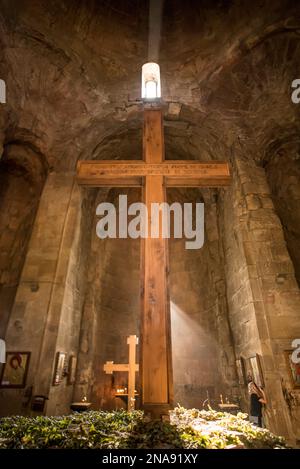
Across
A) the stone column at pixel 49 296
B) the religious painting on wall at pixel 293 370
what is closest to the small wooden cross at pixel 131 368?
the stone column at pixel 49 296

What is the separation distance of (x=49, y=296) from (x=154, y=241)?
10.9 ft

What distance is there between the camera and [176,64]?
319 inches

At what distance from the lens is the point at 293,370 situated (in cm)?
457

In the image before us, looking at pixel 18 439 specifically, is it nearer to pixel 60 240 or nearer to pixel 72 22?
pixel 60 240

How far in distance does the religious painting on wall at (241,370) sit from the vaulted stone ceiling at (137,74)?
193 inches

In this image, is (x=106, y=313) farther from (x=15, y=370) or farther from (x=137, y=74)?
(x=137, y=74)

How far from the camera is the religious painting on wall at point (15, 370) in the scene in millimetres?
4750

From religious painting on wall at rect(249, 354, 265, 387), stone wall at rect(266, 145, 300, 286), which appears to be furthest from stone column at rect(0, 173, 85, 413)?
stone wall at rect(266, 145, 300, 286)

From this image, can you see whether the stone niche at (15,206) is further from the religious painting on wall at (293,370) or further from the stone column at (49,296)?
the religious painting on wall at (293,370)

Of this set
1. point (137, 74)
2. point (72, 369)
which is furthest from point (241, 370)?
point (137, 74)

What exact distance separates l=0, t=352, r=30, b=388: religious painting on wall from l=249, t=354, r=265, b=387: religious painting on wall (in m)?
4.06

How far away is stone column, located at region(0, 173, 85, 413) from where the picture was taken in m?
4.91

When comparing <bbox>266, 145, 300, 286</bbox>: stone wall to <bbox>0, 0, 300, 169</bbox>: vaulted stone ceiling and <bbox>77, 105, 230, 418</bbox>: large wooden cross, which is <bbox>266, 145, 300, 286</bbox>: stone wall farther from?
<bbox>77, 105, 230, 418</bbox>: large wooden cross
